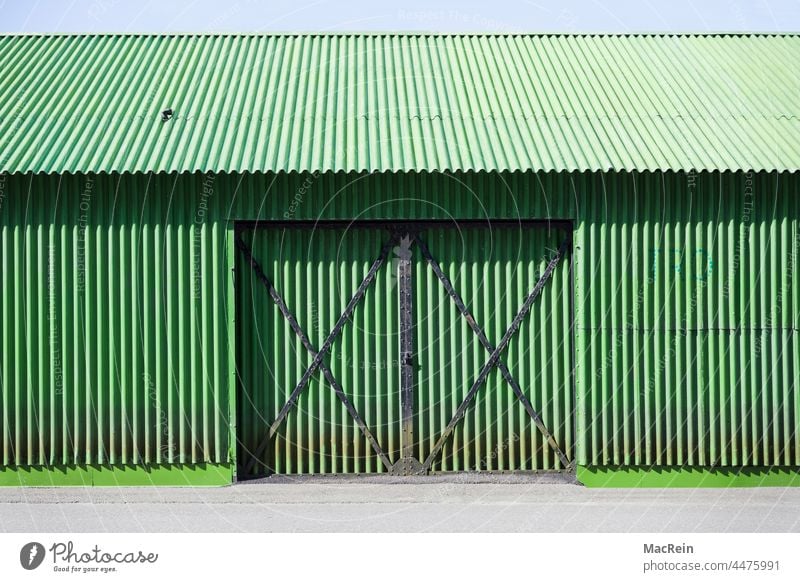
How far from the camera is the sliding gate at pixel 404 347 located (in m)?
13.7

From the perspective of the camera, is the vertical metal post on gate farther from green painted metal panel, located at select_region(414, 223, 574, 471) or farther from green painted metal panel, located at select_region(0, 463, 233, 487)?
green painted metal panel, located at select_region(0, 463, 233, 487)

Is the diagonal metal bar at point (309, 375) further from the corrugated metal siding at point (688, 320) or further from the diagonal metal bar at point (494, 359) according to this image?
the corrugated metal siding at point (688, 320)

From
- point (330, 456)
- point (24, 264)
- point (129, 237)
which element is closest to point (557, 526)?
point (330, 456)

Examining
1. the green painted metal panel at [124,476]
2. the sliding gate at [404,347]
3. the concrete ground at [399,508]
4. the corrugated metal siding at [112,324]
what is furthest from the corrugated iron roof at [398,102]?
the concrete ground at [399,508]

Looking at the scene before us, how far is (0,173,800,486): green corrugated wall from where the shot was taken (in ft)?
44.3

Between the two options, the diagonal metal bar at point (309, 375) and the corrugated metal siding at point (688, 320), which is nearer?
the corrugated metal siding at point (688, 320)

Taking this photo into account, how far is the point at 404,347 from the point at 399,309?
512 mm

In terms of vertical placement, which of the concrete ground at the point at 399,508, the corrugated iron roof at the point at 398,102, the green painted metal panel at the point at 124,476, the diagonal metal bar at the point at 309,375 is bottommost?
the concrete ground at the point at 399,508

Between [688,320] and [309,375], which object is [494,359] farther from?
[688,320]

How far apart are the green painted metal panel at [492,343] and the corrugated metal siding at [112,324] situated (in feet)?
9.02

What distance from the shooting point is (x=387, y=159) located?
528 inches

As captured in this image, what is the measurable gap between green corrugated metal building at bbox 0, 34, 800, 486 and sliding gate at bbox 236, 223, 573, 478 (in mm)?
30

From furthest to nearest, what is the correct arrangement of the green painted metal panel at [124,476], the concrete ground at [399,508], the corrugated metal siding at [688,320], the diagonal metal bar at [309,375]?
the diagonal metal bar at [309,375], the corrugated metal siding at [688,320], the green painted metal panel at [124,476], the concrete ground at [399,508]

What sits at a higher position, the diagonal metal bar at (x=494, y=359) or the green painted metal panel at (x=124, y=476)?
the diagonal metal bar at (x=494, y=359)
